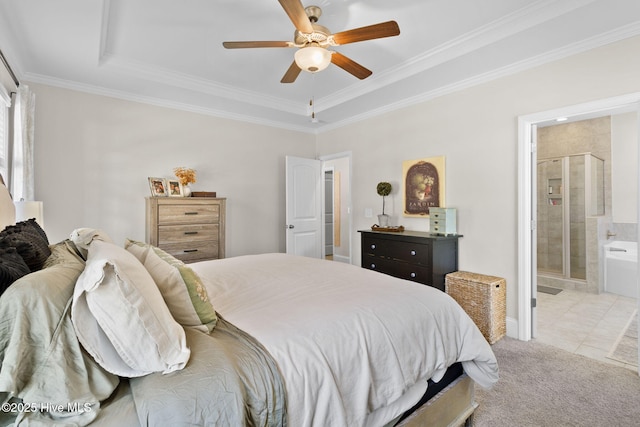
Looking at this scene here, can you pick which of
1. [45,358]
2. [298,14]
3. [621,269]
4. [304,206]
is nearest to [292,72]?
[298,14]

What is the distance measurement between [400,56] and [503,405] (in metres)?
2.99

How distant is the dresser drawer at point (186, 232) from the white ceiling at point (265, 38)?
1.58 meters

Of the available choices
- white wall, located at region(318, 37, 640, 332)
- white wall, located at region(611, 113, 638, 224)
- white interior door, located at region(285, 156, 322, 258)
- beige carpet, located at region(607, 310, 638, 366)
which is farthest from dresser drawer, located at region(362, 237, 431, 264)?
white wall, located at region(611, 113, 638, 224)

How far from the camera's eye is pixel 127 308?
35.5 inches

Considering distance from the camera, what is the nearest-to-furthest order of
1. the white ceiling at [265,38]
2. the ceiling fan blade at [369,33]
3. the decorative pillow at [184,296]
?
the decorative pillow at [184,296] → the ceiling fan blade at [369,33] → the white ceiling at [265,38]

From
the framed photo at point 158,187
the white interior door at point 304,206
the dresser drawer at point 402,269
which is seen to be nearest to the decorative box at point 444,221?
the dresser drawer at point 402,269

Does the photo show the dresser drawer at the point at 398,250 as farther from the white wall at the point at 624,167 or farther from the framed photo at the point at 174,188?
the white wall at the point at 624,167

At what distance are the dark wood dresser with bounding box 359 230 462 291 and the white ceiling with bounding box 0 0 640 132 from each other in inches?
67.1

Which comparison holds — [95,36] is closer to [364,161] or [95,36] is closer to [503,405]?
[364,161]

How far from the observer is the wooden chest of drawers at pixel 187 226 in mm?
3436

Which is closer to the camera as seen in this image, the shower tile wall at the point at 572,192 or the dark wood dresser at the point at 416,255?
the dark wood dresser at the point at 416,255

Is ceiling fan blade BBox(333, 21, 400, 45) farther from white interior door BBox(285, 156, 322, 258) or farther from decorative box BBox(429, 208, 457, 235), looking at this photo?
white interior door BBox(285, 156, 322, 258)

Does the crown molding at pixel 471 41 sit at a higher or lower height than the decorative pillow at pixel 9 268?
higher

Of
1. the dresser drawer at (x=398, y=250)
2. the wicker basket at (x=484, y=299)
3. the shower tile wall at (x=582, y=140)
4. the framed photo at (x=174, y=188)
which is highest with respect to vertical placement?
the shower tile wall at (x=582, y=140)
